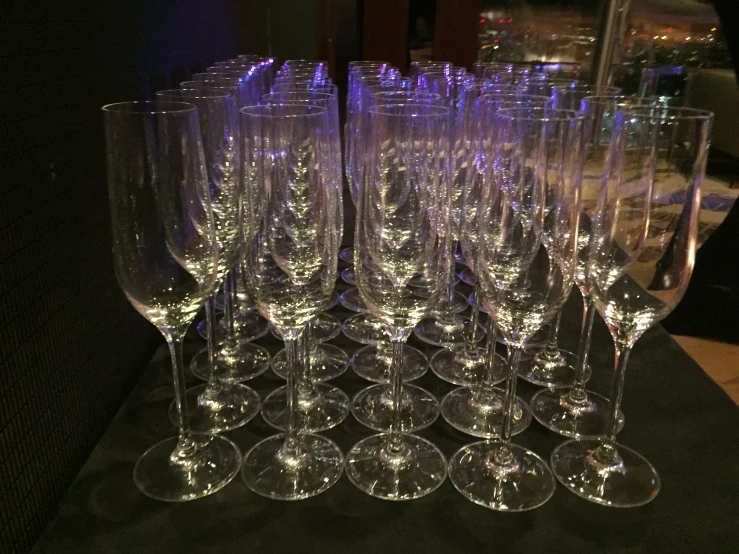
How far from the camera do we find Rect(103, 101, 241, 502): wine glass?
0.66 metres

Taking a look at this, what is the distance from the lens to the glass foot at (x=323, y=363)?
3.33ft

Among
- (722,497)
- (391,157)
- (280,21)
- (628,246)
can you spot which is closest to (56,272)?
(391,157)

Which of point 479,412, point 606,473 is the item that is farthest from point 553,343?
point 606,473

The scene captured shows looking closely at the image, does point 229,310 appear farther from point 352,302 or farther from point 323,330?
point 352,302

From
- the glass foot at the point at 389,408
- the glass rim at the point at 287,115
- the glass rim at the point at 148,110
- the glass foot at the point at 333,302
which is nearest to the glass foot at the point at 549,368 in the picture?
the glass foot at the point at 389,408

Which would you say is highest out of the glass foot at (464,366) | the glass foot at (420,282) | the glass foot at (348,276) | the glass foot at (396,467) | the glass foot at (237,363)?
the glass foot at (420,282)

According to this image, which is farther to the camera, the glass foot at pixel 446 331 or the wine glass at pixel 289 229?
the glass foot at pixel 446 331

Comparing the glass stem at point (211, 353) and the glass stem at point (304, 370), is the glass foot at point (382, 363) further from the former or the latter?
the glass stem at point (211, 353)

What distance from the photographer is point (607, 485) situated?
746 millimetres

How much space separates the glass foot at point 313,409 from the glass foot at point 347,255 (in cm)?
55

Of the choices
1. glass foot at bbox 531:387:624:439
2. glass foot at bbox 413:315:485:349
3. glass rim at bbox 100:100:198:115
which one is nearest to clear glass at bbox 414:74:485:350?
glass foot at bbox 413:315:485:349

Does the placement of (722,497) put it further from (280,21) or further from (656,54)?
(656,54)

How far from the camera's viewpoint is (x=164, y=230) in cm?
70

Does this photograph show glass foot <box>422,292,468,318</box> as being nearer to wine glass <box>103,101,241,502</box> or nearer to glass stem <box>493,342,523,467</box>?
glass stem <box>493,342,523,467</box>
